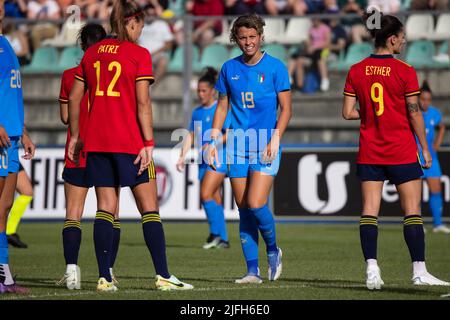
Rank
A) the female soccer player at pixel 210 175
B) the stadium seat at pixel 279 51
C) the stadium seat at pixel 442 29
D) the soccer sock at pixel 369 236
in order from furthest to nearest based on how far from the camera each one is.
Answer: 1. the stadium seat at pixel 279 51
2. the stadium seat at pixel 442 29
3. the female soccer player at pixel 210 175
4. the soccer sock at pixel 369 236

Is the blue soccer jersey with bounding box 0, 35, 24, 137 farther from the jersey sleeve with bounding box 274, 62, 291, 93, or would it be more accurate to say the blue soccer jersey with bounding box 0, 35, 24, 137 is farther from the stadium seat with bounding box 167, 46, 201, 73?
the stadium seat with bounding box 167, 46, 201, 73

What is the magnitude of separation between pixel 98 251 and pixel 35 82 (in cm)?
1363

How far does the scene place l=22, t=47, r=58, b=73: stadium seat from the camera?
2092 cm

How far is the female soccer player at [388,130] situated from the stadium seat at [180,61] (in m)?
11.1

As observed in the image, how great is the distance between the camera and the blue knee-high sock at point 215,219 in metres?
14.1

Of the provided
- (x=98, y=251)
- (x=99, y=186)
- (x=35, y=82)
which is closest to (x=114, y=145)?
(x=99, y=186)

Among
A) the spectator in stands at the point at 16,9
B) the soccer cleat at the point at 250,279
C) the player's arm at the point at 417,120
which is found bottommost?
the soccer cleat at the point at 250,279

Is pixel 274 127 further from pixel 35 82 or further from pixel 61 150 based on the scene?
pixel 35 82

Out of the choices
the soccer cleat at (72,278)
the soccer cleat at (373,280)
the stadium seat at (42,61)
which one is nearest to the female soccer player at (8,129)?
the soccer cleat at (72,278)

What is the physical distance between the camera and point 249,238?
948 centimetres

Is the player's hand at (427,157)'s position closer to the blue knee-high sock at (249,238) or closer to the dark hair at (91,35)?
the blue knee-high sock at (249,238)

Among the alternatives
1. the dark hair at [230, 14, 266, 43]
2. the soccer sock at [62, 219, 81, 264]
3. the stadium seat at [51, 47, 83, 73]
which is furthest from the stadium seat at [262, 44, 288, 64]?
the soccer sock at [62, 219, 81, 264]

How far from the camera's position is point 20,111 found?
330 inches
